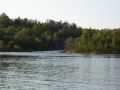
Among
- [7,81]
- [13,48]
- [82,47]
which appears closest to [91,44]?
[82,47]

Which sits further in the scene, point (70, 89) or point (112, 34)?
point (112, 34)

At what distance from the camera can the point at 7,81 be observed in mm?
48094

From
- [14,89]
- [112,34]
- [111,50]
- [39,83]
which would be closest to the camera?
[14,89]

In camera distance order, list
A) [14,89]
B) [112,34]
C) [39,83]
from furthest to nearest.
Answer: [112,34], [39,83], [14,89]

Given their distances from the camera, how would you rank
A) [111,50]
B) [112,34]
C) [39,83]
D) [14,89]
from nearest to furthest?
[14,89], [39,83], [111,50], [112,34]

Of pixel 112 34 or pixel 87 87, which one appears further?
pixel 112 34

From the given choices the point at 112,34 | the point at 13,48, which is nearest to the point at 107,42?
the point at 112,34

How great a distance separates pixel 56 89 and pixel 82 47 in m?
152

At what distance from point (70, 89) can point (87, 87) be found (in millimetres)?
2684

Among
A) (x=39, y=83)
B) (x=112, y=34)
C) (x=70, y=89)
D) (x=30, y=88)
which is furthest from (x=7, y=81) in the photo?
(x=112, y=34)

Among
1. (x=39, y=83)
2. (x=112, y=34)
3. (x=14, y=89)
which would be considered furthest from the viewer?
(x=112, y=34)

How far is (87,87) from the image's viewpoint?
42.9 m

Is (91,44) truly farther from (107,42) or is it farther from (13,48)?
(13,48)

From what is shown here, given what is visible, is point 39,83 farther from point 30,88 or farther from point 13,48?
point 13,48
